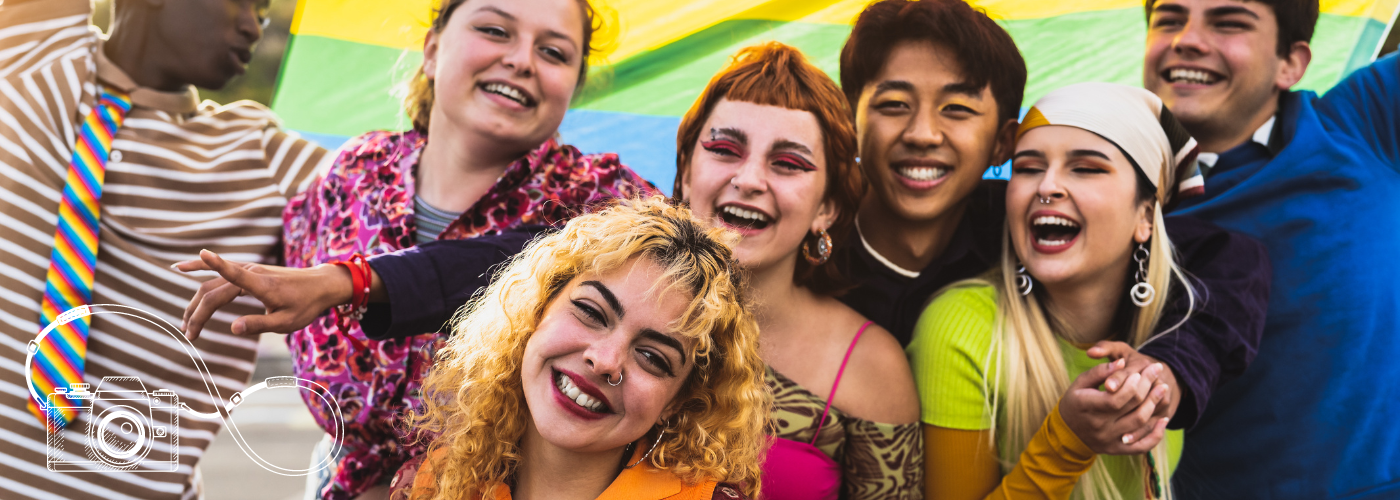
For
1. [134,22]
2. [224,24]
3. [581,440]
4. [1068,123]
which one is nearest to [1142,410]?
[1068,123]

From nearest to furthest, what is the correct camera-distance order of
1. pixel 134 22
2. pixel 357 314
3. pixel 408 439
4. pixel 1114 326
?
pixel 357 314 → pixel 408 439 → pixel 134 22 → pixel 1114 326

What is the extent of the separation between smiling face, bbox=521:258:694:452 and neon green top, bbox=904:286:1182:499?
829 mm

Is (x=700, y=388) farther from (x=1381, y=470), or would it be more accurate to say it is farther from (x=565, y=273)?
(x=1381, y=470)

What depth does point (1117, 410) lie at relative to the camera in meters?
2.09

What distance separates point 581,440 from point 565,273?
0.35 meters

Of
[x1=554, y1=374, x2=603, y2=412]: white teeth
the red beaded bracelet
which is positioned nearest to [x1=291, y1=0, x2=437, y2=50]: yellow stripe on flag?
the red beaded bracelet

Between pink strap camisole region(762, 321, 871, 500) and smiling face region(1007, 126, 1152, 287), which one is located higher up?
smiling face region(1007, 126, 1152, 287)

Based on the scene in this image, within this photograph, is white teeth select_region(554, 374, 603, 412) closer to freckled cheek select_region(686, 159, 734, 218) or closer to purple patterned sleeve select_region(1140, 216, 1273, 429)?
freckled cheek select_region(686, 159, 734, 218)

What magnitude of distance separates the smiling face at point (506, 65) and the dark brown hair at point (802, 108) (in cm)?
38

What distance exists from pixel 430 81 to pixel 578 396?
1.22 metres

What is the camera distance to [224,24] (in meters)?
2.41

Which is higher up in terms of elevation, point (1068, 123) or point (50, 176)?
point (1068, 123)

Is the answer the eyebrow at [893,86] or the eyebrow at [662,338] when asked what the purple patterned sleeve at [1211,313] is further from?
the eyebrow at [662,338]

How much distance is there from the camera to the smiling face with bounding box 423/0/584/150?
2.28m
